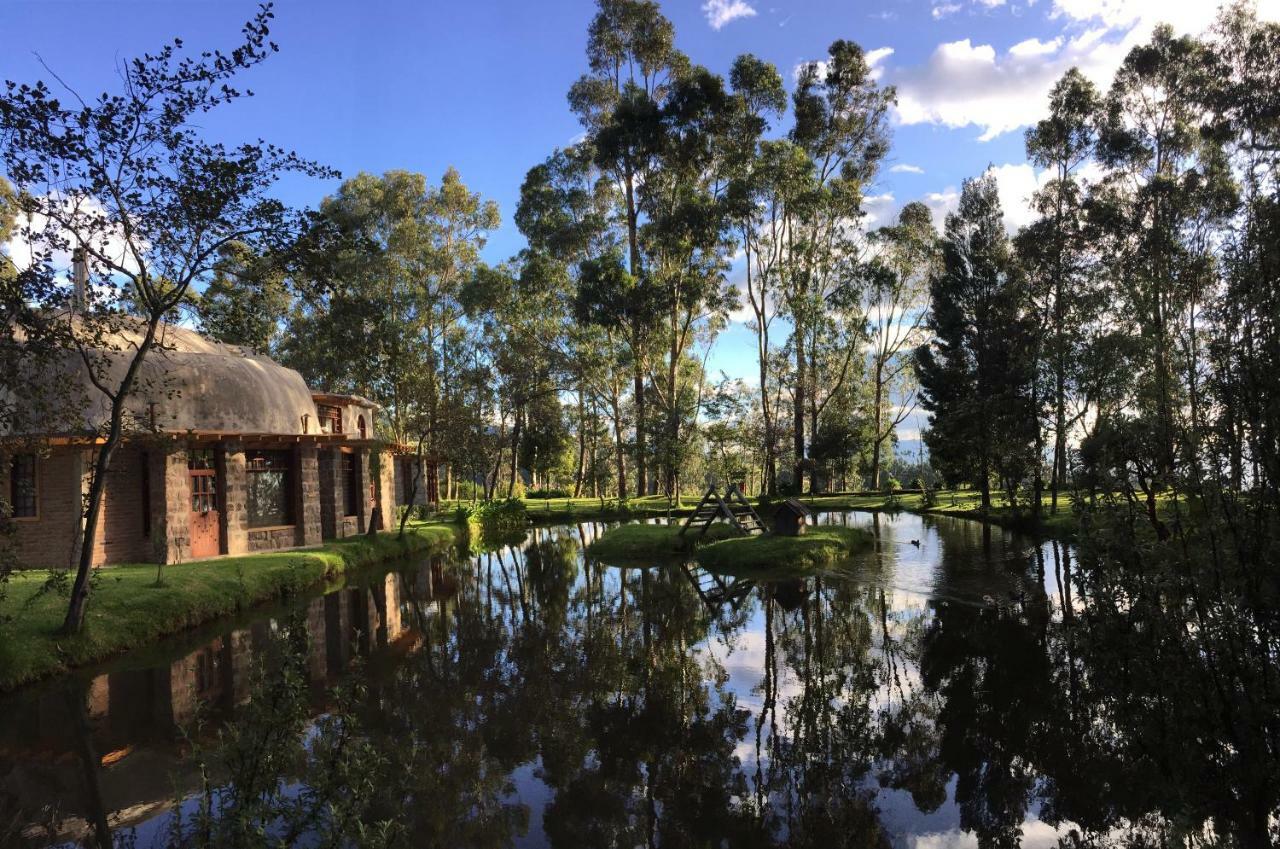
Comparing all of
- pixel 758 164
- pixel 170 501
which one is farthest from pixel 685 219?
pixel 170 501

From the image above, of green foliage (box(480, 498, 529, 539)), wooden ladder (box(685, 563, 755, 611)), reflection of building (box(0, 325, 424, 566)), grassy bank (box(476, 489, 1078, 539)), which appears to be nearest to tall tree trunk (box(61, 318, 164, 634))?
reflection of building (box(0, 325, 424, 566))

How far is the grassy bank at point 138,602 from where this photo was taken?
11961mm

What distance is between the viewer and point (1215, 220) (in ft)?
90.1

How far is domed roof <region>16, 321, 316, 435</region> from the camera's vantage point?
2076 centimetres

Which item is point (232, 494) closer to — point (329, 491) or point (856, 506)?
point (329, 491)

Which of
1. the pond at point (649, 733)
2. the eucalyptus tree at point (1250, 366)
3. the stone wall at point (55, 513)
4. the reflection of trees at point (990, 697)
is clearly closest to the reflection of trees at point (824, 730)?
the pond at point (649, 733)

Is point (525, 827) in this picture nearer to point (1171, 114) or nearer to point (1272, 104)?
point (1272, 104)

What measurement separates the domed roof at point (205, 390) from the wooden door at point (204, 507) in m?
1.12

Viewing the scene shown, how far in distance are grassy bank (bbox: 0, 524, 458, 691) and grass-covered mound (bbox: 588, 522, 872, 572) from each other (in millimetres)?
8829

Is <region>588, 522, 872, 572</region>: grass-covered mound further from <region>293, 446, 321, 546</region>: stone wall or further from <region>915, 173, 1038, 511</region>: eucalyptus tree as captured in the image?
<region>293, 446, 321, 546</region>: stone wall

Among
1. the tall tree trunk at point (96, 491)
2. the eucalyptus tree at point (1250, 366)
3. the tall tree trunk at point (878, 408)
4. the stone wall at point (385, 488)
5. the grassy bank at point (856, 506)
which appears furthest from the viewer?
the tall tree trunk at point (878, 408)

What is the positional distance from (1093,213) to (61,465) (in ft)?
122

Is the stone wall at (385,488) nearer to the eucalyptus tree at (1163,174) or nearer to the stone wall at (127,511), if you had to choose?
the stone wall at (127,511)

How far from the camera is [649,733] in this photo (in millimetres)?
9070
